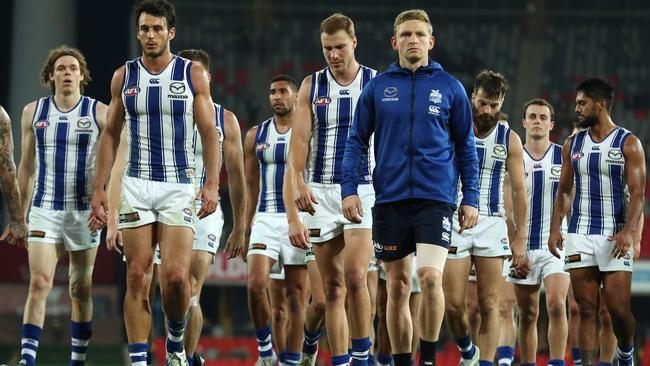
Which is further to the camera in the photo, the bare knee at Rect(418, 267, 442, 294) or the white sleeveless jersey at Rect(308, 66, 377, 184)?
the white sleeveless jersey at Rect(308, 66, 377, 184)

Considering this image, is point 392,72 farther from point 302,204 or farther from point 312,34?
point 312,34

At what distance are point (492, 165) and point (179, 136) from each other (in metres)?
3.17

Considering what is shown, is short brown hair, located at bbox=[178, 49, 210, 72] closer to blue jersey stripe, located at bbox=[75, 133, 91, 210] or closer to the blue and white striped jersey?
blue jersey stripe, located at bbox=[75, 133, 91, 210]

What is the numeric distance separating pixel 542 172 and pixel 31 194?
15.1ft

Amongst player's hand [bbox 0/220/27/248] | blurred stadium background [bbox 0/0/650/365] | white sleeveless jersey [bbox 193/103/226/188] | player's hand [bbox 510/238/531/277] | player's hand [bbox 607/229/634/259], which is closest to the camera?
player's hand [bbox 0/220/27/248]

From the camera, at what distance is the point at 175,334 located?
25.0ft

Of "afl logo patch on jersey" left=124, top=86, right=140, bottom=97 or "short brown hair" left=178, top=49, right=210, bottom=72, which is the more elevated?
"short brown hair" left=178, top=49, right=210, bottom=72

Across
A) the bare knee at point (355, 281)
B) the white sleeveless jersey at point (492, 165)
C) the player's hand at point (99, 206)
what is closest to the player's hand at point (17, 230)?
the player's hand at point (99, 206)

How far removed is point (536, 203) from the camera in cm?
1091

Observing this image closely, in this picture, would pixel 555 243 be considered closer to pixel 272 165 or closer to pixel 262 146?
pixel 272 165

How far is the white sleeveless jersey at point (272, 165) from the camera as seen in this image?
34.3 feet

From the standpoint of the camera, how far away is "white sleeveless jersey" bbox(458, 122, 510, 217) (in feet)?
31.7

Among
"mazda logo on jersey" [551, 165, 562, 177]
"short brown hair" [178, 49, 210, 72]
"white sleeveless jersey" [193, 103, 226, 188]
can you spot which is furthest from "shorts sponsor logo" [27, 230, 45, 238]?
"mazda logo on jersey" [551, 165, 562, 177]

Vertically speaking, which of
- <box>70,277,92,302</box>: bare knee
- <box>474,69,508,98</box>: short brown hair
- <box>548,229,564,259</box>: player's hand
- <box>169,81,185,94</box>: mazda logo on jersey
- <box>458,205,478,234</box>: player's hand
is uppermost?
<box>474,69,508,98</box>: short brown hair
